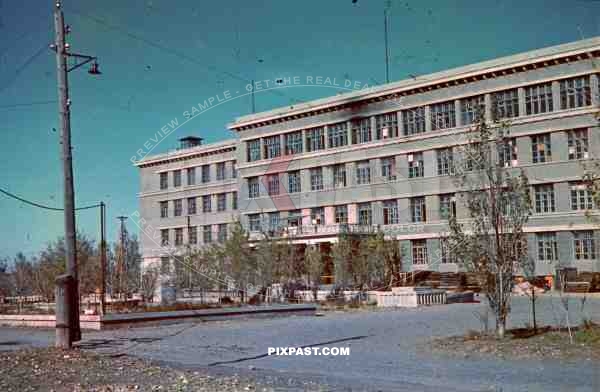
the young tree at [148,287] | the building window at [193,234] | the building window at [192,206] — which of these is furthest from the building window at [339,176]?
the young tree at [148,287]

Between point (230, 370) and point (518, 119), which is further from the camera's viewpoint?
point (518, 119)

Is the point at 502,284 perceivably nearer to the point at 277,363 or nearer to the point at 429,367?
the point at 429,367

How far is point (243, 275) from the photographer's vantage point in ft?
149

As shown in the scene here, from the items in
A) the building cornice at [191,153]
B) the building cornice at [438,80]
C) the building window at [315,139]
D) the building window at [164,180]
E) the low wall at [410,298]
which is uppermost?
the building cornice at [438,80]

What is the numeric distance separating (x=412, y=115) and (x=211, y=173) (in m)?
28.7

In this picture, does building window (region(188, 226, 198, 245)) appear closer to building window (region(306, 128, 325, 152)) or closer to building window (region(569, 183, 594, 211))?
building window (region(306, 128, 325, 152))

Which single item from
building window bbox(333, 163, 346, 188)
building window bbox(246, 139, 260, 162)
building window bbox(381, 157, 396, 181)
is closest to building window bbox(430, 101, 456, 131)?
building window bbox(381, 157, 396, 181)

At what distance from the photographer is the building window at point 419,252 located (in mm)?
57031

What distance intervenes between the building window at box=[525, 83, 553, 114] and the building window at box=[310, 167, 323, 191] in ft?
65.7

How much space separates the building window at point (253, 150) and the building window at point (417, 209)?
736 inches

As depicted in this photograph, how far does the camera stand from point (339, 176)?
63.4m

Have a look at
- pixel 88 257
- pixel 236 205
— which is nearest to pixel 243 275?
pixel 88 257

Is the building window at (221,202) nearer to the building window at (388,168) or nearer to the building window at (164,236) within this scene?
the building window at (164,236)

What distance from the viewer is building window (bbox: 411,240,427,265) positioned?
5703 centimetres
